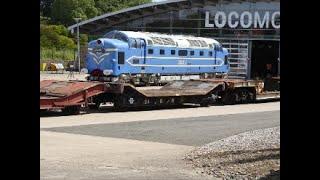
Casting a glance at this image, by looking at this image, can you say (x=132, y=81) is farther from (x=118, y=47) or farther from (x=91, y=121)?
(x=91, y=121)

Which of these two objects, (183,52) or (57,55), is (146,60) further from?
(57,55)

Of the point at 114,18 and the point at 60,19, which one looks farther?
the point at 60,19

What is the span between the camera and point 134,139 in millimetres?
15266

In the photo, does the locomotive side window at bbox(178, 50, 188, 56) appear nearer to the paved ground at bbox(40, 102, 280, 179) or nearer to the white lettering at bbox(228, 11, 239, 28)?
the paved ground at bbox(40, 102, 280, 179)

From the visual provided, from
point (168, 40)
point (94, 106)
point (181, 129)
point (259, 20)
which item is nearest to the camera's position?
point (181, 129)

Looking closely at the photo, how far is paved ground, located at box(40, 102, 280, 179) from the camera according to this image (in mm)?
9789

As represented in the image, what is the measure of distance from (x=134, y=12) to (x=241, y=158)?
2235 inches

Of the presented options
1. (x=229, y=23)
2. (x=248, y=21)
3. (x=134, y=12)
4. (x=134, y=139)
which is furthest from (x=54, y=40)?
(x=134, y=139)

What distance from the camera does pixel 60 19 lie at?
10281 cm

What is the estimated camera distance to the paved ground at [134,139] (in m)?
9.79

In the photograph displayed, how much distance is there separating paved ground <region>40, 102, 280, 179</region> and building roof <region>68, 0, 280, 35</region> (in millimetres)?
37960

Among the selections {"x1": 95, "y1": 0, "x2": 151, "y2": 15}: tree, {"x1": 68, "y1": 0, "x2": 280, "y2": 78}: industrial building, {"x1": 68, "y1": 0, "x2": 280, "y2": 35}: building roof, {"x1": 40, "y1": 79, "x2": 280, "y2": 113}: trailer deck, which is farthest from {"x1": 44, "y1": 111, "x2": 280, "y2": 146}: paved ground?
{"x1": 95, "y1": 0, "x2": 151, "y2": 15}: tree
